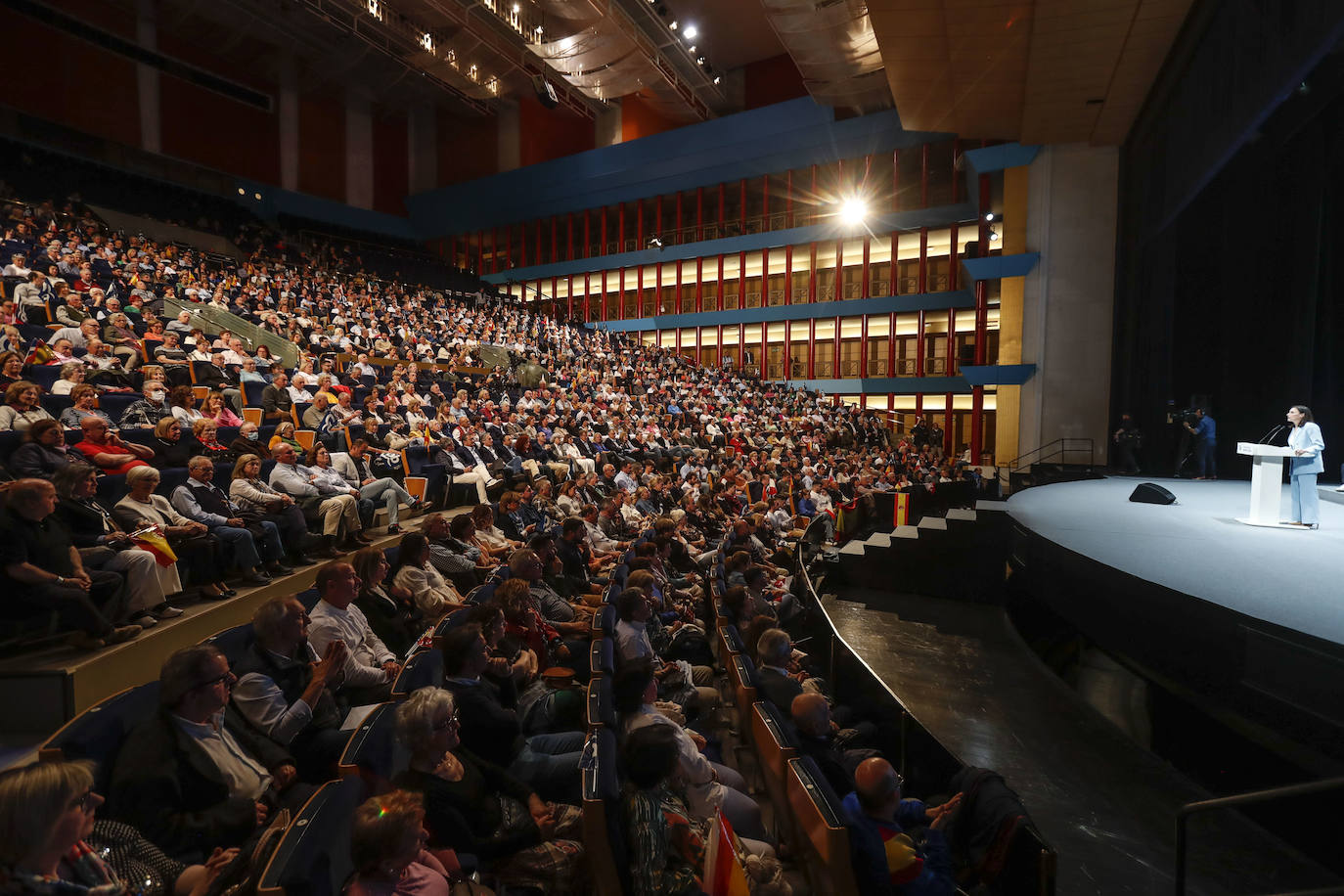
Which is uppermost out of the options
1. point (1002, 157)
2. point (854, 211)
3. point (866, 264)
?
point (854, 211)

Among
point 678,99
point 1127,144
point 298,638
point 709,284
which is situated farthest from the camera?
point 709,284

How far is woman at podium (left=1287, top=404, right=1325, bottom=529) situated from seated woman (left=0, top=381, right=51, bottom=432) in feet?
25.5

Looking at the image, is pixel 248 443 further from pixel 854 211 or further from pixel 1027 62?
pixel 854 211

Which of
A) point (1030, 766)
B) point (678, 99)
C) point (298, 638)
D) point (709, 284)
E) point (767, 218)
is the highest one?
point (678, 99)

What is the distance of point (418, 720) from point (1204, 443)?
33.8 ft

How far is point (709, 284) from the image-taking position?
62.0 ft

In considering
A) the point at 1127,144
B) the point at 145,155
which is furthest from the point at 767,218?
the point at 145,155

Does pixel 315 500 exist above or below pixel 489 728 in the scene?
above

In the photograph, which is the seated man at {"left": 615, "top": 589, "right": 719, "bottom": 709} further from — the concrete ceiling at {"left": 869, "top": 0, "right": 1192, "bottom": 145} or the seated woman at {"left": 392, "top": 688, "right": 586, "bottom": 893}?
the concrete ceiling at {"left": 869, "top": 0, "right": 1192, "bottom": 145}

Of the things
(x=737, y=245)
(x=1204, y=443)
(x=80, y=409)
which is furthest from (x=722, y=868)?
(x=737, y=245)

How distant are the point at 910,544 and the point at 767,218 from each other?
1305cm

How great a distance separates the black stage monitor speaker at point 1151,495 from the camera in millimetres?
6172

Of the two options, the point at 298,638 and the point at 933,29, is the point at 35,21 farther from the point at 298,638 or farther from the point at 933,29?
the point at 298,638

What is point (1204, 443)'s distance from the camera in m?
8.25
